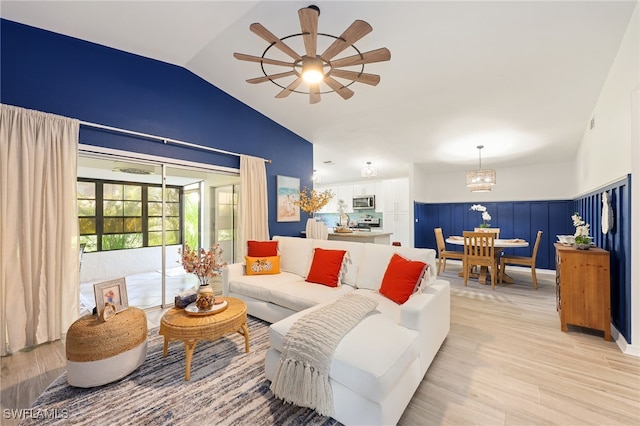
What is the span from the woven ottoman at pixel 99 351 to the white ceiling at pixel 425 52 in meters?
2.88

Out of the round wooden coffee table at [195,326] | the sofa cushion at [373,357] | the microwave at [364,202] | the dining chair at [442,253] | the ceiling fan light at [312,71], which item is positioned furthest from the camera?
the microwave at [364,202]

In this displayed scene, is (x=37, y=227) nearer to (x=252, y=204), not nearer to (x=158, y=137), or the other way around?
(x=158, y=137)

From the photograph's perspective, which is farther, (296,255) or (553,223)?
(553,223)

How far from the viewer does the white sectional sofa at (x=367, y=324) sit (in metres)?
1.45

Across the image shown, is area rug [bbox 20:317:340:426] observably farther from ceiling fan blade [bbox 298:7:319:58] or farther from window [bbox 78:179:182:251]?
window [bbox 78:179:182:251]

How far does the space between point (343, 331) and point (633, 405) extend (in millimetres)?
1972

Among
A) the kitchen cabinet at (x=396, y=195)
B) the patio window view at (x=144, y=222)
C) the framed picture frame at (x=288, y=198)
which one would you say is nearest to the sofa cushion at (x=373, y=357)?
the framed picture frame at (x=288, y=198)

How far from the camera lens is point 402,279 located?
238cm

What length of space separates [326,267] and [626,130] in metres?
3.16

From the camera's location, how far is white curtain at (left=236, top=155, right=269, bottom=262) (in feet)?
14.1

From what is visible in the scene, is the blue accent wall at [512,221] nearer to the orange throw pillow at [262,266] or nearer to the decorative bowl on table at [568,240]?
the decorative bowl on table at [568,240]

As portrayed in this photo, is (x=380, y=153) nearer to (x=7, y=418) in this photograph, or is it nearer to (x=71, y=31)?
(x=71, y=31)

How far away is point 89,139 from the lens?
2934 mm

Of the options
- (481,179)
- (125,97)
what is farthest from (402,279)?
(125,97)
